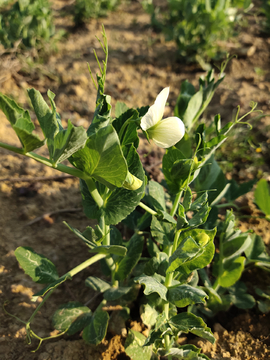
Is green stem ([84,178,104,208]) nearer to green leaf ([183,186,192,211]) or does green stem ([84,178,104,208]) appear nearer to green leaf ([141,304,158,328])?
→ green leaf ([183,186,192,211])

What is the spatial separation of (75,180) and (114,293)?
105 centimetres

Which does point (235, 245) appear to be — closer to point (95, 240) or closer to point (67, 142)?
point (95, 240)

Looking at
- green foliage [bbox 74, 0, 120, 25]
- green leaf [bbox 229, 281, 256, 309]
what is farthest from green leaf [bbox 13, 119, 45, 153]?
green foliage [bbox 74, 0, 120, 25]

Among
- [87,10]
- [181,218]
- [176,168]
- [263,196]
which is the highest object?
[87,10]

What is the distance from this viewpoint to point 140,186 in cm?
104

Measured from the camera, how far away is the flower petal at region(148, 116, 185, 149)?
971 mm

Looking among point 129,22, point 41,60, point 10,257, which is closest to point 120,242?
point 10,257

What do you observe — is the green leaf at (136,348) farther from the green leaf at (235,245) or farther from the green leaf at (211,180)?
the green leaf at (211,180)

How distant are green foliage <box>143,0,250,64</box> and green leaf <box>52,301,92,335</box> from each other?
2.80 m

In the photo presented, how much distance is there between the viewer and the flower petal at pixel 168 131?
971mm

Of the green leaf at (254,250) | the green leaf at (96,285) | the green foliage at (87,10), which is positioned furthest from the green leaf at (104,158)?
the green foliage at (87,10)

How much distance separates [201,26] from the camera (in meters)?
3.24

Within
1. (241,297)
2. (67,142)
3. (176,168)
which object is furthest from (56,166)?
(241,297)

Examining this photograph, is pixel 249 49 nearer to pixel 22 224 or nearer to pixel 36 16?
pixel 36 16
